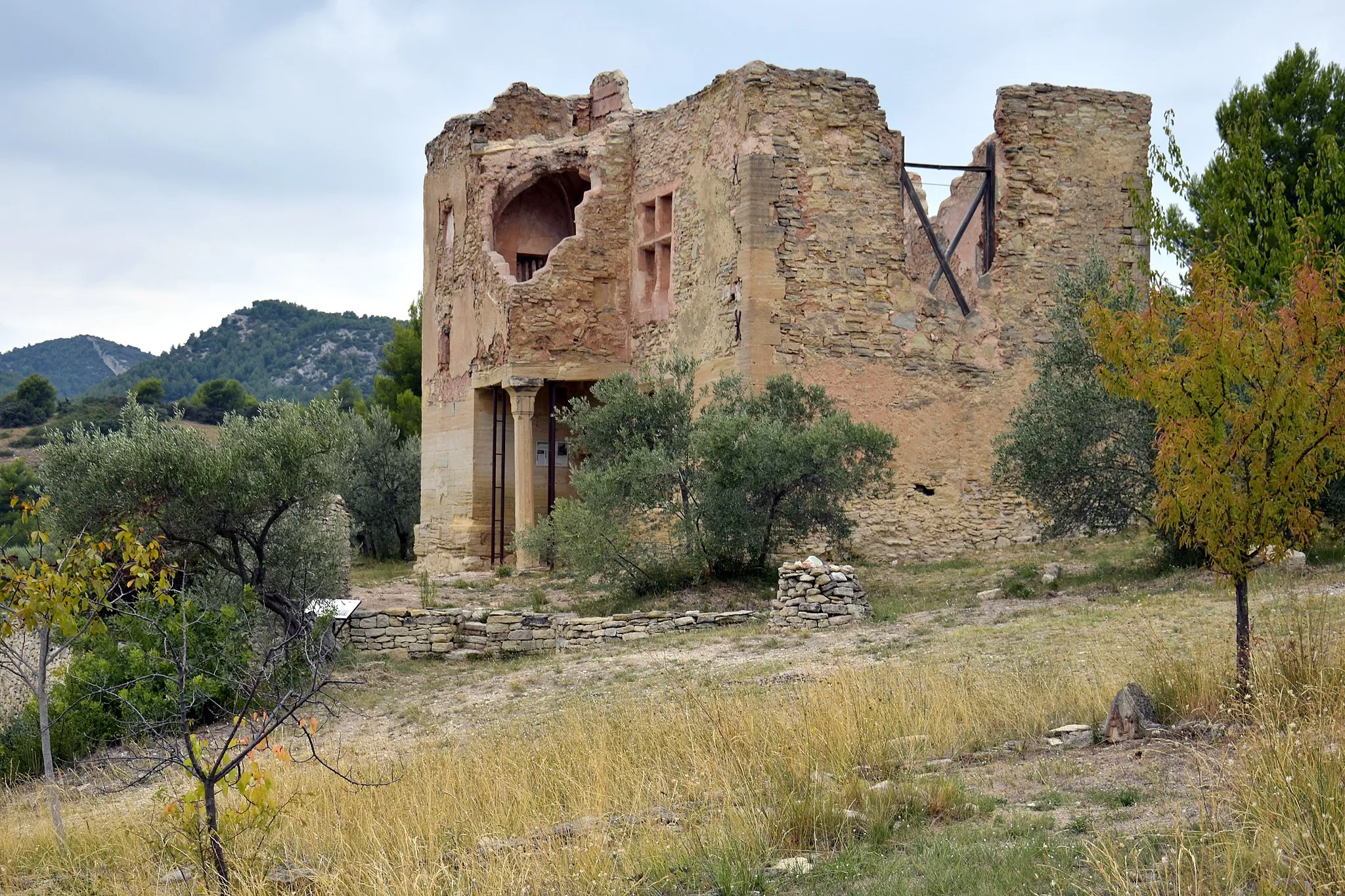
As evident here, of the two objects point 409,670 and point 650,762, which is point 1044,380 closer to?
point 409,670

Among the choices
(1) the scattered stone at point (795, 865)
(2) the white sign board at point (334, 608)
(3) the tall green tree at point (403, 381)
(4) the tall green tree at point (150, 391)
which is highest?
(4) the tall green tree at point (150, 391)

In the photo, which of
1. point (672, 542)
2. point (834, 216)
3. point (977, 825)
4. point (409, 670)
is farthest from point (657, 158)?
point (977, 825)

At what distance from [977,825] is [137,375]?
9129 centimetres

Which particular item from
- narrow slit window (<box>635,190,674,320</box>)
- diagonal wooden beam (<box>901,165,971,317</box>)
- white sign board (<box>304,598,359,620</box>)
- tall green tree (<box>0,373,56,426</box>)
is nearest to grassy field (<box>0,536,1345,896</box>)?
white sign board (<box>304,598,359,620</box>)

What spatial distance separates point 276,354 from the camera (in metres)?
93.9

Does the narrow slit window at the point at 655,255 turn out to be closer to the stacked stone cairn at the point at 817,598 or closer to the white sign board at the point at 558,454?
the white sign board at the point at 558,454

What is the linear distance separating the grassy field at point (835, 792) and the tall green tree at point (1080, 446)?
4128 millimetres

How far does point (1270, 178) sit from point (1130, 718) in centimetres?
1665

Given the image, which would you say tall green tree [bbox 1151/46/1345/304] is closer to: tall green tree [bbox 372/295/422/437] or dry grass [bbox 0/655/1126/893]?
dry grass [bbox 0/655/1126/893]

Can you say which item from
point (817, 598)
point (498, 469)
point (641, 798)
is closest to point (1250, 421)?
point (641, 798)

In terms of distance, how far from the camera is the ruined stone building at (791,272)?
21.1m

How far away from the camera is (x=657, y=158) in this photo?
23.8m

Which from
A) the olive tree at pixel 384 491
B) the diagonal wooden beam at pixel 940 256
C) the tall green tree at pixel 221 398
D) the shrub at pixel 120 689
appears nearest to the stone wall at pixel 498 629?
the shrub at pixel 120 689

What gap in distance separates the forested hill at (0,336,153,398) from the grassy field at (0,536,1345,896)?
4134 inches
